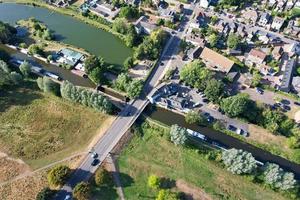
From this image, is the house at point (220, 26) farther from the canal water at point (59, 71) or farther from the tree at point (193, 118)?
the canal water at point (59, 71)

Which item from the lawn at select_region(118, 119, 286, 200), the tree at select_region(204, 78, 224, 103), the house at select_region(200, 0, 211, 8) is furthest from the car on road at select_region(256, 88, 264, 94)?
the house at select_region(200, 0, 211, 8)

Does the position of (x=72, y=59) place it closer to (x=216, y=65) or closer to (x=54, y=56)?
(x=54, y=56)

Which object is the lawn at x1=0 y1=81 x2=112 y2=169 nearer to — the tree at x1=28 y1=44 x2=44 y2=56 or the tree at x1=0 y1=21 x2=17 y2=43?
the tree at x1=28 y1=44 x2=44 y2=56

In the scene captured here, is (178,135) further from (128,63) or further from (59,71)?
(59,71)

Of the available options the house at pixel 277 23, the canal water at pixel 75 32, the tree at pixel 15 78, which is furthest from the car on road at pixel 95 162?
the house at pixel 277 23

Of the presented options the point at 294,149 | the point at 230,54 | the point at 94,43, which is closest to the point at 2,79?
the point at 94,43
